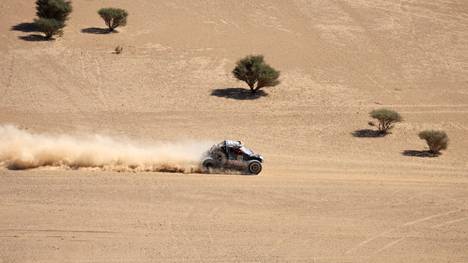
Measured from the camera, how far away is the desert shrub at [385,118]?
31.6 m

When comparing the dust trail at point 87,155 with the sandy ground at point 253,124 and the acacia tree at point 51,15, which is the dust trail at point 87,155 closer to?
the sandy ground at point 253,124

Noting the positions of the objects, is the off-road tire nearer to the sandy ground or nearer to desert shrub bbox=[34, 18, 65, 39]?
the sandy ground

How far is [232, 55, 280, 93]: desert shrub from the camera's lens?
→ 36.7 meters

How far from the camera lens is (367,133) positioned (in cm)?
3158

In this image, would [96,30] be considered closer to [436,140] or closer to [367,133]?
[367,133]

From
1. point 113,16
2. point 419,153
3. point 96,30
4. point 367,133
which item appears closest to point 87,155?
point 367,133

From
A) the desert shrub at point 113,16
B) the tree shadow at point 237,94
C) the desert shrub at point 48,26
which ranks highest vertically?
the desert shrub at point 113,16

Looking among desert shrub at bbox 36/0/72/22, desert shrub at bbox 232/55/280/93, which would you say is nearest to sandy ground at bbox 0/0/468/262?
desert shrub at bbox 232/55/280/93

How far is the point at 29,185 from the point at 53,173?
50.5 inches

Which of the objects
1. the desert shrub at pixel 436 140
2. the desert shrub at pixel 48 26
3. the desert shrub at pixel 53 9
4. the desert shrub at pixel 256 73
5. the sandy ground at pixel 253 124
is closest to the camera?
the sandy ground at pixel 253 124

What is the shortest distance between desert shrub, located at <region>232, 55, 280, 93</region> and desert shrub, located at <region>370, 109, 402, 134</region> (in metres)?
6.86

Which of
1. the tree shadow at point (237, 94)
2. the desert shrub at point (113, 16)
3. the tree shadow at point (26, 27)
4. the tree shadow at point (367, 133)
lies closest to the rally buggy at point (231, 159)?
the tree shadow at point (367, 133)

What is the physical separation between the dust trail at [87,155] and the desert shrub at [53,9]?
2254 centimetres

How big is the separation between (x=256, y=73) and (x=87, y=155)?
1544 cm
